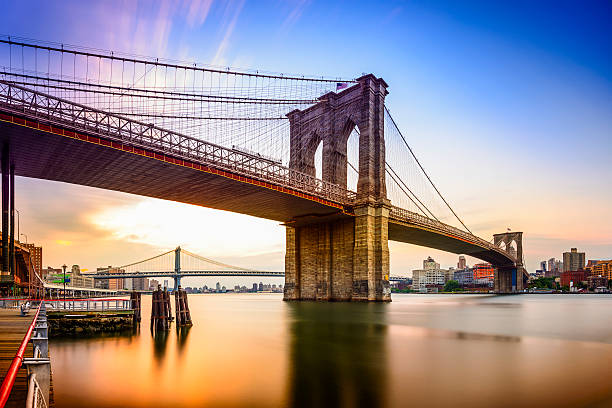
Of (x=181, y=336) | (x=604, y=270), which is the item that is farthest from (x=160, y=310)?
(x=604, y=270)

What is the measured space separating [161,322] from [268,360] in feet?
36.0

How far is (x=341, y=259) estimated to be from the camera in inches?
2004

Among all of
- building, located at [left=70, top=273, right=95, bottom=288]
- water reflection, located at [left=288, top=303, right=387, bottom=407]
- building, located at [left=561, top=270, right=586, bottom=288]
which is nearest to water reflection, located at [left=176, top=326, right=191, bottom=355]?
water reflection, located at [left=288, top=303, right=387, bottom=407]

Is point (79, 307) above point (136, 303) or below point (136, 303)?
below

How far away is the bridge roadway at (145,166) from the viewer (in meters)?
28.0

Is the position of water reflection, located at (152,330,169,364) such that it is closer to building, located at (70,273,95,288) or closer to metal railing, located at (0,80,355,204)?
metal railing, located at (0,80,355,204)

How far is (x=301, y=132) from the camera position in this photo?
60.6m

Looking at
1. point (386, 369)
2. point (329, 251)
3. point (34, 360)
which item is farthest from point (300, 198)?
point (34, 360)

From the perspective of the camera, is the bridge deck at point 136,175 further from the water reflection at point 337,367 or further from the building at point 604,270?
the building at point 604,270

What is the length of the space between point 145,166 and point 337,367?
86.7ft

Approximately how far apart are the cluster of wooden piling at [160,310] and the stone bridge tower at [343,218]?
27.1 m

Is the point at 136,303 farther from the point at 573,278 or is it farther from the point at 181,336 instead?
the point at 573,278

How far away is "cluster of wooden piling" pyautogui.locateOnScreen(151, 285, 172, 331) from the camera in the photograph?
2283 centimetres

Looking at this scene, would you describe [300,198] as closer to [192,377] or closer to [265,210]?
[265,210]
